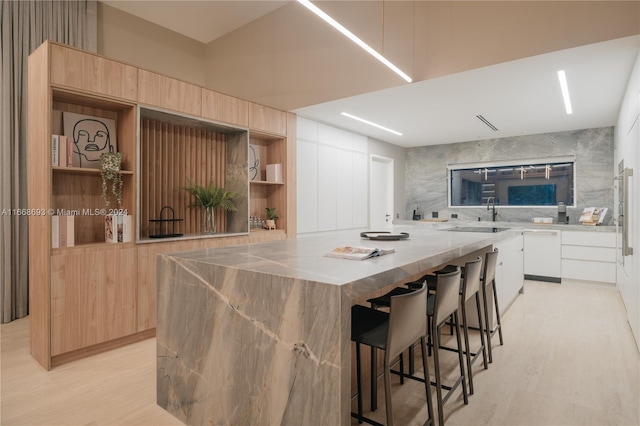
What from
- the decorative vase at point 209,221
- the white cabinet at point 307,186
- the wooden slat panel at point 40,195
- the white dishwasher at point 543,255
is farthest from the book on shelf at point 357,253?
the white dishwasher at point 543,255

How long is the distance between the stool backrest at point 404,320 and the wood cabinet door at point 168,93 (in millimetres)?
2924

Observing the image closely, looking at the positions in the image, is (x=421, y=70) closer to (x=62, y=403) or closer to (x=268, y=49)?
(x=268, y=49)

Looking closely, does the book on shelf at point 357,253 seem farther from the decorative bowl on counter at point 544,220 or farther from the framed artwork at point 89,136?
the decorative bowl on counter at point 544,220

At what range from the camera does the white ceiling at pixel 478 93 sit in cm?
317

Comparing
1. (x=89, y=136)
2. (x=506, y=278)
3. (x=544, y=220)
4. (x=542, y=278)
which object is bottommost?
(x=542, y=278)

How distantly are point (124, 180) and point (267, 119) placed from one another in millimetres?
1847

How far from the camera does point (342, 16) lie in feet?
13.6

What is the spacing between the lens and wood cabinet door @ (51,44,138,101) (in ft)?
8.80

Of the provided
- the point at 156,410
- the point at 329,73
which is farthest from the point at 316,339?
the point at 329,73

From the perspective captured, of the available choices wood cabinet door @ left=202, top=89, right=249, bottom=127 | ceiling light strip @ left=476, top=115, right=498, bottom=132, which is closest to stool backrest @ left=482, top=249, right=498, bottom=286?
ceiling light strip @ left=476, top=115, right=498, bottom=132

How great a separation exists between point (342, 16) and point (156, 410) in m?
4.18

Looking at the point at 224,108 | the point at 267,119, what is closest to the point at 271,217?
the point at 267,119

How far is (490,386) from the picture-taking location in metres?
2.34

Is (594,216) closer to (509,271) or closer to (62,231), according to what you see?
(509,271)
